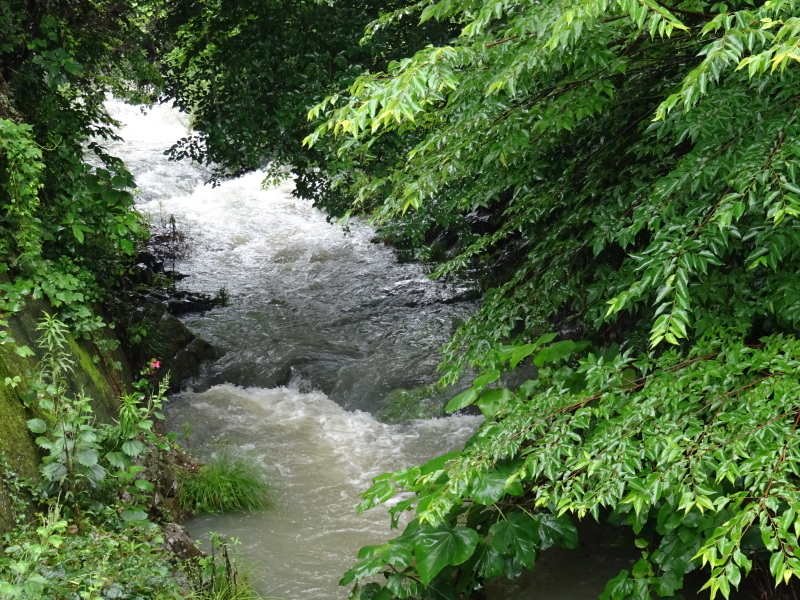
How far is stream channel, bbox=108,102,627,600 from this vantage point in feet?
16.0

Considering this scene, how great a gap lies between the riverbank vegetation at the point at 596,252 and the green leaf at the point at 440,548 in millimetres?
11

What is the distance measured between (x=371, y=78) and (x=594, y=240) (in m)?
1.40

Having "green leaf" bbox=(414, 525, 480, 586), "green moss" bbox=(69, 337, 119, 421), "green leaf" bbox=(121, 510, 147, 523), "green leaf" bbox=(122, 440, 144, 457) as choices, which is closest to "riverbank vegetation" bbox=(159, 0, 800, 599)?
"green leaf" bbox=(414, 525, 480, 586)

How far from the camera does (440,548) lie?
334cm

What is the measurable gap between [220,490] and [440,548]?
2644mm

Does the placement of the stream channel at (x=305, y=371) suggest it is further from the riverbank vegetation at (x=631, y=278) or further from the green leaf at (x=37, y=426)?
the green leaf at (x=37, y=426)

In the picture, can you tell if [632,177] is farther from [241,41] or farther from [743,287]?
[241,41]

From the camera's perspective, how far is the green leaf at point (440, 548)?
325 cm

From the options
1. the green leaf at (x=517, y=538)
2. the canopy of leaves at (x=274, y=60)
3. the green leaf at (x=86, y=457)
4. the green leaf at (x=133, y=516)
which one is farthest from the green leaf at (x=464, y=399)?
the canopy of leaves at (x=274, y=60)

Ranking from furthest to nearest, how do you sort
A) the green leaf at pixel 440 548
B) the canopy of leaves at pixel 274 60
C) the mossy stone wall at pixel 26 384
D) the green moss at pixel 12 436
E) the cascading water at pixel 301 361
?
the canopy of leaves at pixel 274 60 → the cascading water at pixel 301 361 → the mossy stone wall at pixel 26 384 → the green moss at pixel 12 436 → the green leaf at pixel 440 548

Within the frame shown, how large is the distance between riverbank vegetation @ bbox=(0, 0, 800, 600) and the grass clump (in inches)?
60.7

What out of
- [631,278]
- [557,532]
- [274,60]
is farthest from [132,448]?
[274,60]

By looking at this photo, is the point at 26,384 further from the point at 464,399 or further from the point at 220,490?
the point at 464,399

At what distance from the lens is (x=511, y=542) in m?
3.37
